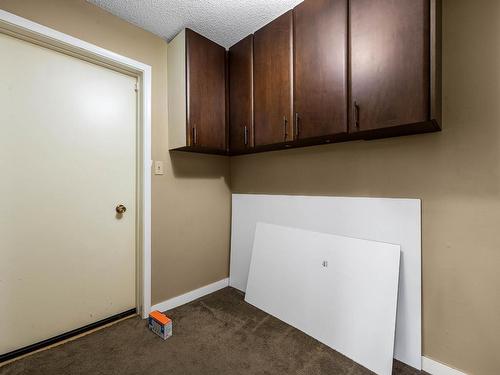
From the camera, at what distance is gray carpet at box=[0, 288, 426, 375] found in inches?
56.4

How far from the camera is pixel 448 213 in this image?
1.35 m

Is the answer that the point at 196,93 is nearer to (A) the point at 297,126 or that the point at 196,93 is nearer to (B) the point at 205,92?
(B) the point at 205,92

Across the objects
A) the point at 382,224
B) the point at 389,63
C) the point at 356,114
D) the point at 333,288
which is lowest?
the point at 333,288

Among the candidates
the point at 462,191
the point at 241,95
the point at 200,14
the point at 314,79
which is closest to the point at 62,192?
the point at 241,95

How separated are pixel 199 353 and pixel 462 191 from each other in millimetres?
1844

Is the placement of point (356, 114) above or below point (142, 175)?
above

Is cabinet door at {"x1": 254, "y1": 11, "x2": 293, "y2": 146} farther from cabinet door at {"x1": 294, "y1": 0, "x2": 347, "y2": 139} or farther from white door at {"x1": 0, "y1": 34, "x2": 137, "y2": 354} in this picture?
white door at {"x1": 0, "y1": 34, "x2": 137, "y2": 354}

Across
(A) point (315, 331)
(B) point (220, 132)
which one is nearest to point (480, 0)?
(B) point (220, 132)

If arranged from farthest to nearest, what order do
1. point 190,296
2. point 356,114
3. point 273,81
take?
point 190,296 → point 273,81 → point 356,114

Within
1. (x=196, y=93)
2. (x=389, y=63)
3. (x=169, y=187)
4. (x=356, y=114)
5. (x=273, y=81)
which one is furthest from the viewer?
(x=169, y=187)

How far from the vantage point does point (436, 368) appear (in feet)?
4.53

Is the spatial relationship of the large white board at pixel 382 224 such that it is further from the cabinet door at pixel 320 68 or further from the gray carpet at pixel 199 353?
the cabinet door at pixel 320 68

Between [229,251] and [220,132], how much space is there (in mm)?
1286

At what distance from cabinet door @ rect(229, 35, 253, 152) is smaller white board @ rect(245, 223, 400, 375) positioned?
823mm
